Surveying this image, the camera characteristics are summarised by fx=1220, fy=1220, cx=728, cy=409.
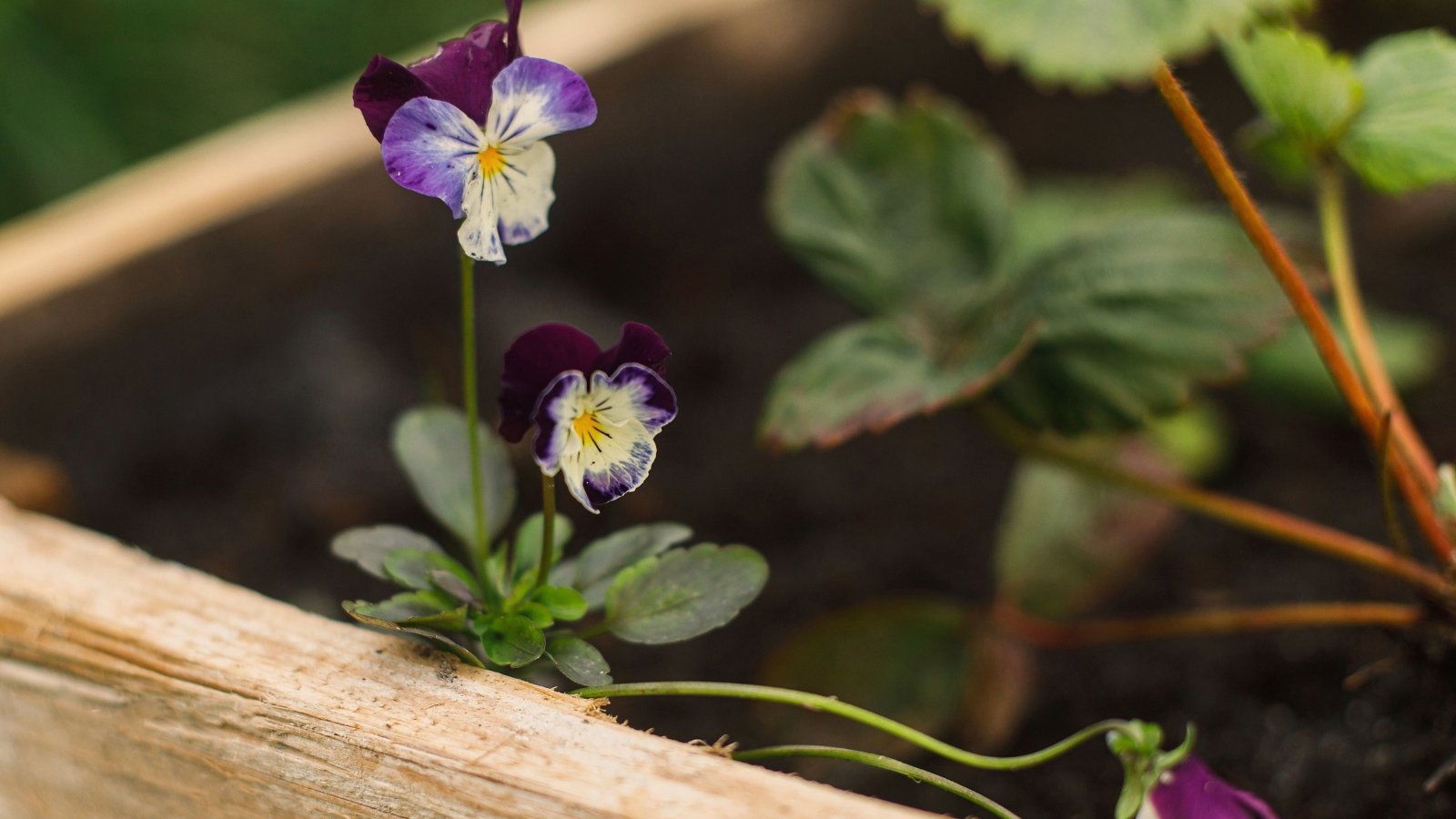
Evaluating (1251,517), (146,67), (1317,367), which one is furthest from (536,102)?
(146,67)

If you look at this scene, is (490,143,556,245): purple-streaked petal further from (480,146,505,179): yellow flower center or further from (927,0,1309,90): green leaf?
(927,0,1309,90): green leaf

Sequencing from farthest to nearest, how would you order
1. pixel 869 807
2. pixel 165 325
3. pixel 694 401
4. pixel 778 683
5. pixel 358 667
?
pixel 694 401 → pixel 165 325 → pixel 778 683 → pixel 358 667 → pixel 869 807

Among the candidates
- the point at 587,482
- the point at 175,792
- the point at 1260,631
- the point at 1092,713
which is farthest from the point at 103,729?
the point at 1260,631

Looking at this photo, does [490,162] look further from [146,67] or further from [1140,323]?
[146,67]

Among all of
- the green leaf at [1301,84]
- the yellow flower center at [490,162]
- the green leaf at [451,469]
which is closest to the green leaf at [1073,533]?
the green leaf at [1301,84]

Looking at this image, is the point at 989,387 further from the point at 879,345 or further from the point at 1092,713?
the point at 1092,713

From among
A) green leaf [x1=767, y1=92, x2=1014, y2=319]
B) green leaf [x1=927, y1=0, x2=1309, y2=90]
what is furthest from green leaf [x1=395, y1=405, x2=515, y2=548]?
green leaf [x1=927, y1=0, x2=1309, y2=90]

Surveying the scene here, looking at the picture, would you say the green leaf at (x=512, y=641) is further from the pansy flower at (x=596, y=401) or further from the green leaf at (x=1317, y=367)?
the green leaf at (x=1317, y=367)
